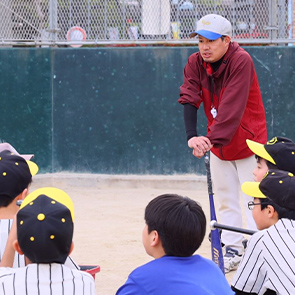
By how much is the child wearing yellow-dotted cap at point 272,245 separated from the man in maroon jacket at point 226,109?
147 centimetres

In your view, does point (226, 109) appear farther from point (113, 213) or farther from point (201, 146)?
point (113, 213)

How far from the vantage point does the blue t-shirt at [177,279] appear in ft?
8.41

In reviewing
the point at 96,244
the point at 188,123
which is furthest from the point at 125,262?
the point at 188,123

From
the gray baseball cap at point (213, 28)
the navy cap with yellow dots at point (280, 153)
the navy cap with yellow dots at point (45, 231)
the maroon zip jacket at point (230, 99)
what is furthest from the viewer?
the gray baseball cap at point (213, 28)

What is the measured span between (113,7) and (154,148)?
185 centimetres

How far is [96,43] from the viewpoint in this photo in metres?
8.89

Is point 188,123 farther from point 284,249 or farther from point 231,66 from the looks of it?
point 284,249

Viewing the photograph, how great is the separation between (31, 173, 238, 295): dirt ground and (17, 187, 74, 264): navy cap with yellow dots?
2178 millimetres

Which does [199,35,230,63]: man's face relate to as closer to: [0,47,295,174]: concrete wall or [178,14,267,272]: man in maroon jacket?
[178,14,267,272]: man in maroon jacket

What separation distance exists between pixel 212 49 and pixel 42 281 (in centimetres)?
286

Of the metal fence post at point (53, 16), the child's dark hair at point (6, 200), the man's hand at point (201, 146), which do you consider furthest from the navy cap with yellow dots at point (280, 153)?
the metal fence post at point (53, 16)

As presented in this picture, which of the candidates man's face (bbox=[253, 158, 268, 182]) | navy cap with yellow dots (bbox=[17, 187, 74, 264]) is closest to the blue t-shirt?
navy cap with yellow dots (bbox=[17, 187, 74, 264])

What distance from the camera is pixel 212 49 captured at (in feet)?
16.2

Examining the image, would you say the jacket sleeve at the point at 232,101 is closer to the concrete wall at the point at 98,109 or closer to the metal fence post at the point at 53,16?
the concrete wall at the point at 98,109
